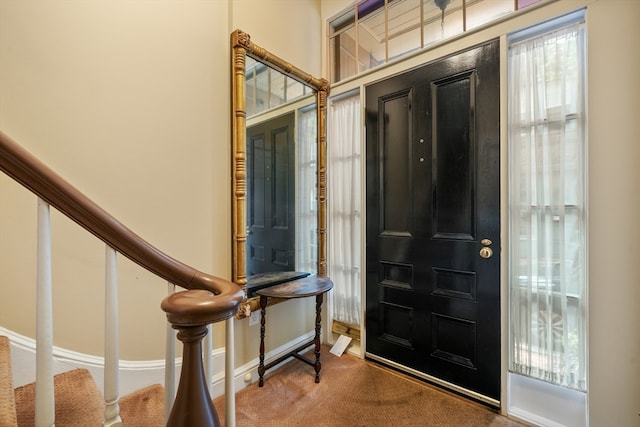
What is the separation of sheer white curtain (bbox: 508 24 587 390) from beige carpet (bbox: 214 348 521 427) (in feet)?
1.41

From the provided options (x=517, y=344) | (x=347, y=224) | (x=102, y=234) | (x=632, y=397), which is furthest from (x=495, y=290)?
(x=102, y=234)

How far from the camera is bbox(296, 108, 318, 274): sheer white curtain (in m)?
2.29

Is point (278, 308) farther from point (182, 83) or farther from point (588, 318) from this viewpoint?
point (588, 318)

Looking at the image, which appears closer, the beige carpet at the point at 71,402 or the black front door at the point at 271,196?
the beige carpet at the point at 71,402

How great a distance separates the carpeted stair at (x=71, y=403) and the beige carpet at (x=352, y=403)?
498 millimetres

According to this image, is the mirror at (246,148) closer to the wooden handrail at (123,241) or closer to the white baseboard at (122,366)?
the white baseboard at (122,366)

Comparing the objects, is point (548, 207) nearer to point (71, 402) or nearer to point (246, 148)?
point (246, 148)

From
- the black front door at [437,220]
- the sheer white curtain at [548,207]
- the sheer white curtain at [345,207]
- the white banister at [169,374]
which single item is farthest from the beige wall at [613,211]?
the white banister at [169,374]

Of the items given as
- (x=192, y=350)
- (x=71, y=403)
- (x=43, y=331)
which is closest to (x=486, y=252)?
(x=192, y=350)

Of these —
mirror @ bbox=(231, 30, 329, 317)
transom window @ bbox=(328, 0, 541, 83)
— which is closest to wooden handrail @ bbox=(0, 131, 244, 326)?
mirror @ bbox=(231, 30, 329, 317)

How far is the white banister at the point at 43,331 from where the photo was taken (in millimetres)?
598

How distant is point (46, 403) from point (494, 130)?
2.10 m

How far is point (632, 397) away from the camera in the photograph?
130 cm

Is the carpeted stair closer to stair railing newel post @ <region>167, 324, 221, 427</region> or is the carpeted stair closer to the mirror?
stair railing newel post @ <region>167, 324, 221, 427</region>
